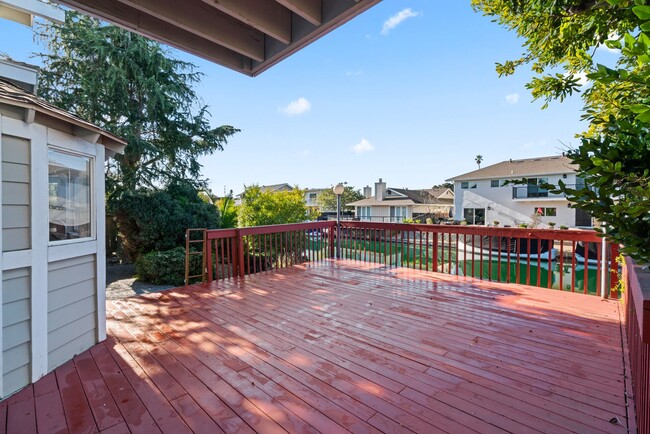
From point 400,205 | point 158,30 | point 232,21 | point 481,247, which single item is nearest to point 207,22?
point 232,21

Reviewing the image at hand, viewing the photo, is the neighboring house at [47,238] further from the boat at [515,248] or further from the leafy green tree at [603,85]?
the boat at [515,248]

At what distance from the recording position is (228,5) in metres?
1.77

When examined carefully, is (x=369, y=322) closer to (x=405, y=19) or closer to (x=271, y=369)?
(x=271, y=369)

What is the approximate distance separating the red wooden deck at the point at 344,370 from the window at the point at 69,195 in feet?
3.40

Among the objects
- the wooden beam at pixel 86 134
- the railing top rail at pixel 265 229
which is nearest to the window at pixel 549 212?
the railing top rail at pixel 265 229

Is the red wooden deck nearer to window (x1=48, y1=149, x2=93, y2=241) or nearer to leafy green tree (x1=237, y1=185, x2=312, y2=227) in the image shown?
window (x1=48, y1=149, x2=93, y2=241)

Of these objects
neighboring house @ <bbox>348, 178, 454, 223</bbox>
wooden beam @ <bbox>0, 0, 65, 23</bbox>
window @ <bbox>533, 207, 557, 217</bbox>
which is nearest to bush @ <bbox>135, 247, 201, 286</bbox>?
wooden beam @ <bbox>0, 0, 65, 23</bbox>

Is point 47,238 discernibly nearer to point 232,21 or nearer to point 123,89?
point 232,21

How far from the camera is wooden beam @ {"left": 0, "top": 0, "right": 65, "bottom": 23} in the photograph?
10.3 feet

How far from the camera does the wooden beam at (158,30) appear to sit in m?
1.73

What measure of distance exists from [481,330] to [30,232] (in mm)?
3719

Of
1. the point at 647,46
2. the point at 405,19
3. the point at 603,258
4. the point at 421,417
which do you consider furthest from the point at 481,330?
the point at 405,19

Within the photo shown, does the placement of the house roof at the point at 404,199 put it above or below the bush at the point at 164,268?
above

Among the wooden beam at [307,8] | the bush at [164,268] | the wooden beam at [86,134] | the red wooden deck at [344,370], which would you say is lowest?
the bush at [164,268]
